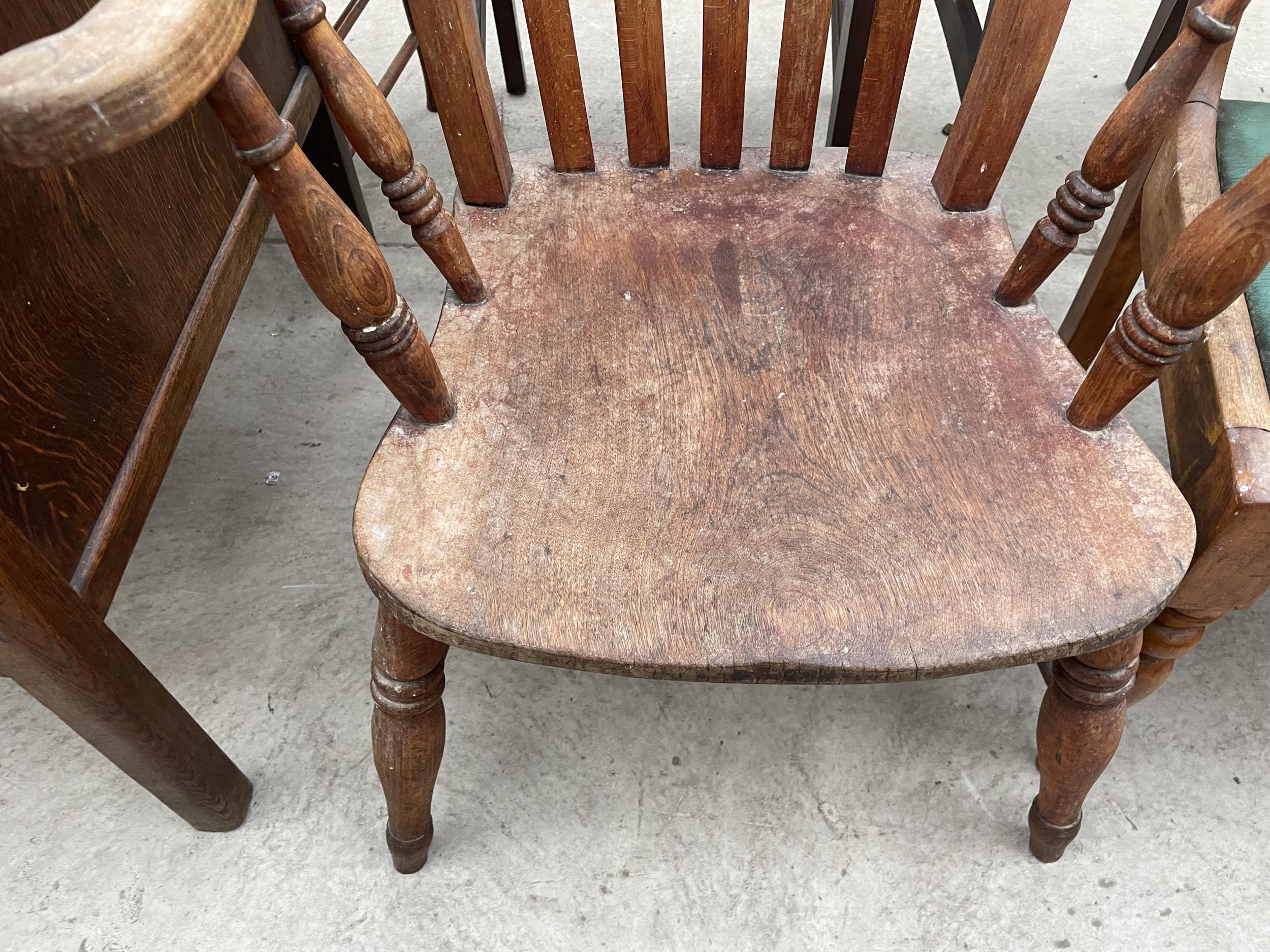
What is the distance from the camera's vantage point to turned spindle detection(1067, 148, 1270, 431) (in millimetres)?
567

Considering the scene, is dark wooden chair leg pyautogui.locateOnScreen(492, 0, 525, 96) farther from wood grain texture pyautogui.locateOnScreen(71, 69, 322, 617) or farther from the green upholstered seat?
the green upholstered seat

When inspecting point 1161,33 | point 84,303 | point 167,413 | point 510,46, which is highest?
point 84,303

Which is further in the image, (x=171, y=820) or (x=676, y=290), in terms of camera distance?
(x=171, y=820)

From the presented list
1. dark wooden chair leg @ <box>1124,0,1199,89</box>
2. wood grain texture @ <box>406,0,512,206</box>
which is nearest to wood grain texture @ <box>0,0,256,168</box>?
wood grain texture @ <box>406,0,512,206</box>

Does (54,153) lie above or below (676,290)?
above

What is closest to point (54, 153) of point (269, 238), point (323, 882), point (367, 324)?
point (367, 324)

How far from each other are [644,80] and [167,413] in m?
0.53

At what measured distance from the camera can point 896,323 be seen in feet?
2.65

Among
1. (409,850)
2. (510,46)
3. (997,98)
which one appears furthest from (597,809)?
(510,46)

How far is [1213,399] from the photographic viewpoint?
74 cm

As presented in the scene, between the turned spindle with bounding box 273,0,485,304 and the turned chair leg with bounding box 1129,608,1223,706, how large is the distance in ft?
2.23

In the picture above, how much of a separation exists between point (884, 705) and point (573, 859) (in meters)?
0.41

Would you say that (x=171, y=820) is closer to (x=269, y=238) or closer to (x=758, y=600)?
(x=758, y=600)

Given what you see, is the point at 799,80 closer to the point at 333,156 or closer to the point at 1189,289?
the point at 1189,289
